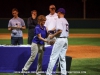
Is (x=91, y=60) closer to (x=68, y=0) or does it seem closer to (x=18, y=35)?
(x=18, y=35)

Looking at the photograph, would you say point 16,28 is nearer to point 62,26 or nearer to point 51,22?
point 51,22

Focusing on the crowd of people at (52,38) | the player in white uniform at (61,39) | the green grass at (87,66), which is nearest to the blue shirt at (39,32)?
the crowd of people at (52,38)

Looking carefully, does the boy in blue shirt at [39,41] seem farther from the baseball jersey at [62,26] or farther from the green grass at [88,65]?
the green grass at [88,65]

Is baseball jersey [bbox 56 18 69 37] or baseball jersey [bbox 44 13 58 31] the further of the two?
baseball jersey [bbox 44 13 58 31]

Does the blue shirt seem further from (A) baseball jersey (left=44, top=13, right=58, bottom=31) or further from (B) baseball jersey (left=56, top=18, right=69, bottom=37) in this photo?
(A) baseball jersey (left=44, top=13, right=58, bottom=31)

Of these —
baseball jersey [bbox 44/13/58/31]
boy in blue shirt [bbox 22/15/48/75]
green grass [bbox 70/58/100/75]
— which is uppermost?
Result: baseball jersey [bbox 44/13/58/31]

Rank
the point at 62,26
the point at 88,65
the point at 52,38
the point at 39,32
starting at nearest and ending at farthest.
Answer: the point at 62,26, the point at 39,32, the point at 52,38, the point at 88,65

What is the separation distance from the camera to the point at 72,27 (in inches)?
1268

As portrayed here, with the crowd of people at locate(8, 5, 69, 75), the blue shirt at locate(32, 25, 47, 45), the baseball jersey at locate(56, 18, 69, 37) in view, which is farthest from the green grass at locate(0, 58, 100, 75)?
the baseball jersey at locate(56, 18, 69, 37)

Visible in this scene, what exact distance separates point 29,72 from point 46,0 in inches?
1323

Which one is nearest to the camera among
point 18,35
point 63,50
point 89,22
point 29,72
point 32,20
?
point 63,50

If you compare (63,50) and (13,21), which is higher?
(13,21)

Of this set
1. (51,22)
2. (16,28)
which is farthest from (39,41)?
(16,28)

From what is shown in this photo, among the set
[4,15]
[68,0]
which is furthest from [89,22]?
[4,15]
